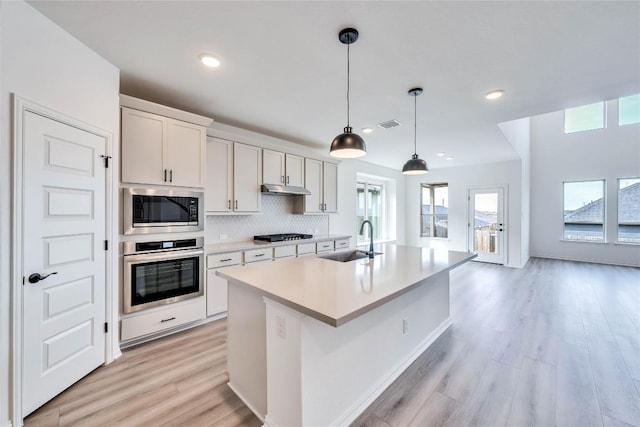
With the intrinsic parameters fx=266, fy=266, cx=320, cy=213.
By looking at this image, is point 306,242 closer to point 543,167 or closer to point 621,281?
point 621,281

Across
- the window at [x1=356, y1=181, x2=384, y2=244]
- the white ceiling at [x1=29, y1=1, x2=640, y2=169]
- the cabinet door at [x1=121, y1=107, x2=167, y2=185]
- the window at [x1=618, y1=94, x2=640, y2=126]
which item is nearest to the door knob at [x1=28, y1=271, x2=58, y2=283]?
the cabinet door at [x1=121, y1=107, x2=167, y2=185]

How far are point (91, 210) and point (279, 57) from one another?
6.55ft

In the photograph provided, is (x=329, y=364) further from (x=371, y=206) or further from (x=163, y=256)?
(x=371, y=206)

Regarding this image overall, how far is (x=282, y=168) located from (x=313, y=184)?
0.74 meters

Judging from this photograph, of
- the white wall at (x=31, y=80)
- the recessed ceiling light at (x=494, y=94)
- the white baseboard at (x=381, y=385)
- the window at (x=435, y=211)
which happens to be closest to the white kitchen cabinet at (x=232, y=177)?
the white wall at (x=31, y=80)

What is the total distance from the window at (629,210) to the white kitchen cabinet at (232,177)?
8.69 metres

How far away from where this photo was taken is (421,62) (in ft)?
7.41

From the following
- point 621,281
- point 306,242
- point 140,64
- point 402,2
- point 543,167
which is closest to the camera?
point 402,2

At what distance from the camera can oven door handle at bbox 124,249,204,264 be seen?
8.39 ft

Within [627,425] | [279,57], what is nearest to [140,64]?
[279,57]

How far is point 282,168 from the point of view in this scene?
420cm

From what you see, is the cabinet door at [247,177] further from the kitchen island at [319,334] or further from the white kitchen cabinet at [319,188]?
the kitchen island at [319,334]

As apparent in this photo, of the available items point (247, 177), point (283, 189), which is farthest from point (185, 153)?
point (283, 189)

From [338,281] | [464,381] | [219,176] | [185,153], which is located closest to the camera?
[338,281]
